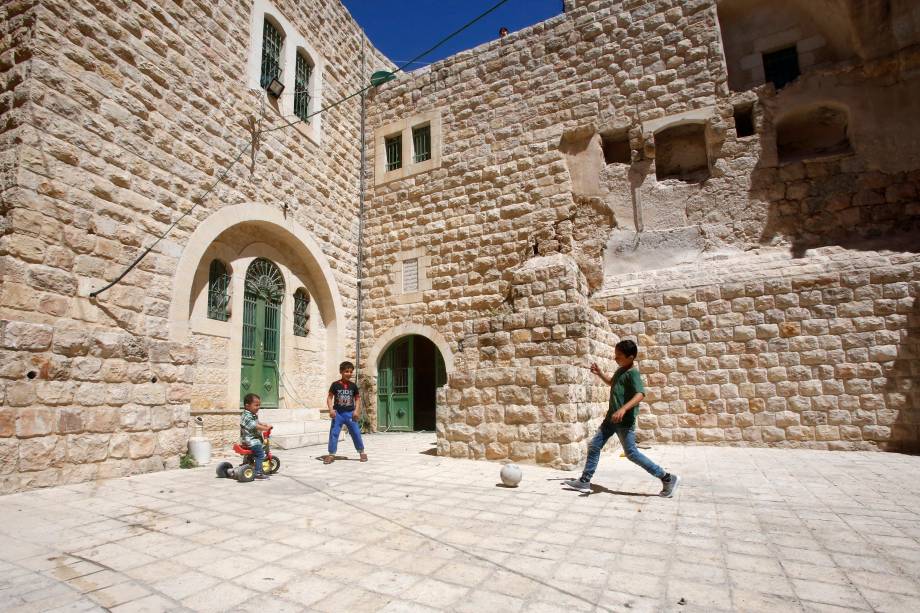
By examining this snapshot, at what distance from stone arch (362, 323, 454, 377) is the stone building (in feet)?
0.16

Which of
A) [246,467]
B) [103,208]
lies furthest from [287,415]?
[103,208]

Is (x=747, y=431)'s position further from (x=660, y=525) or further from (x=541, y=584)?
(x=541, y=584)

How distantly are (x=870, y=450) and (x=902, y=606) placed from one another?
589 cm

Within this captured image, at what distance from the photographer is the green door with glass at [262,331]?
8.68 m

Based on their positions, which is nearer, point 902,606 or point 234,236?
point 902,606

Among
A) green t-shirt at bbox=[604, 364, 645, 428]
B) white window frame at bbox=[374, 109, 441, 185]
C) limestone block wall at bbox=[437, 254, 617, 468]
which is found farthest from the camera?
white window frame at bbox=[374, 109, 441, 185]

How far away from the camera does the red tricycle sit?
17.2 ft

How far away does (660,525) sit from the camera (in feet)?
11.4

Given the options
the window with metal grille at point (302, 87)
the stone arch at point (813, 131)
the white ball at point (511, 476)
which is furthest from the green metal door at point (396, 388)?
the stone arch at point (813, 131)

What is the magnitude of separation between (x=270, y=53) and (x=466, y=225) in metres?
5.08

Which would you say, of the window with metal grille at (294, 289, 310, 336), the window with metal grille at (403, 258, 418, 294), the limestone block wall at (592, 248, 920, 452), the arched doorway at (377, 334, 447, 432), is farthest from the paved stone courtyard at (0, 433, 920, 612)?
the window with metal grille at (403, 258, 418, 294)

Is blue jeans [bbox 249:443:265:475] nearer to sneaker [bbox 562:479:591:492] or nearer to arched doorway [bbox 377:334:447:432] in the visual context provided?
sneaker [bbox 562:479:591:492]

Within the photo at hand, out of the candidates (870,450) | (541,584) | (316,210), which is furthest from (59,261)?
(870,450)

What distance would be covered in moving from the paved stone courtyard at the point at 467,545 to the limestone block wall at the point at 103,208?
829 mm
